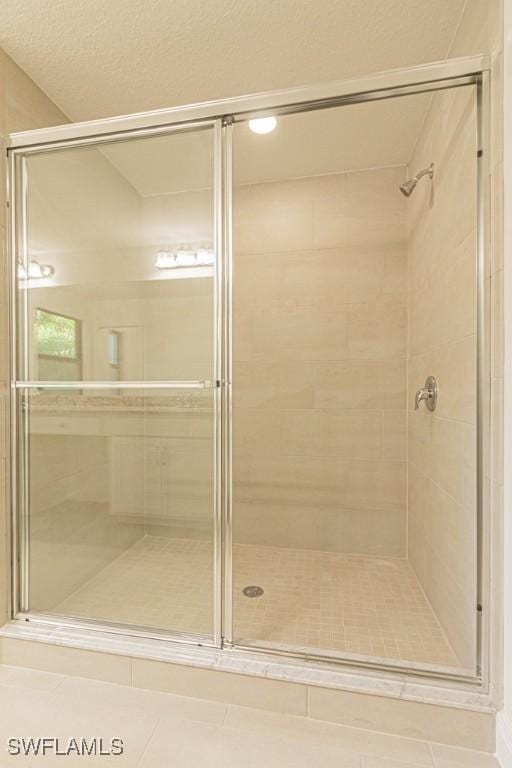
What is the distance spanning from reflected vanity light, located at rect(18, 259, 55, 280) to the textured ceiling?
80 centimetres

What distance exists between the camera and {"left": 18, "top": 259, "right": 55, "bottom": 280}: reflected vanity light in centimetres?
160

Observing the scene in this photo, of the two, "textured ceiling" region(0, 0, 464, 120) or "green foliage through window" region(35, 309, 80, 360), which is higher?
"textured ceiling" region(0, 0, 464, 120)

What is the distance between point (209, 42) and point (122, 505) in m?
1.88

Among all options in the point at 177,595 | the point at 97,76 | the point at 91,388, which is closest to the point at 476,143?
the point at 97,76

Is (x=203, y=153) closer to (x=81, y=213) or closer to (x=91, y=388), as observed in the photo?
(x=81, y=213)

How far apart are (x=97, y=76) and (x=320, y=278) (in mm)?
1433

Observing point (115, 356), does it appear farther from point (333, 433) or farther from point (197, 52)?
point (333, 433)

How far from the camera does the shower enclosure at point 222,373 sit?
4.48 ft

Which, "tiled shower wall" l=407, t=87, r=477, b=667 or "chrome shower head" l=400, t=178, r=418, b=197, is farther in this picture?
"chrome shower head" l=400, t=178, r=418, b=197

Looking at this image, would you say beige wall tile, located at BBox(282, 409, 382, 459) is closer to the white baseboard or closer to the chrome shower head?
the chrome shower head

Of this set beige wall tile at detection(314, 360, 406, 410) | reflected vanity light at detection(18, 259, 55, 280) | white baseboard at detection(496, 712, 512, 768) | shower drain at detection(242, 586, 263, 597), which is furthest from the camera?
beige wall tile at detection(314, 360, 406, 410)

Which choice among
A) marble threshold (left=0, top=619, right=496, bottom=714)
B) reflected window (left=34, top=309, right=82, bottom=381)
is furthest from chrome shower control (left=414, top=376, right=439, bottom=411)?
reflected window (left=34, top=309, right=82, bottom=381)

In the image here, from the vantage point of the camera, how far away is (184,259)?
4.95ft

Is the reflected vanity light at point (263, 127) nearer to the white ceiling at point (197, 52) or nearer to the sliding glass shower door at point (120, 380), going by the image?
the white ceiling at point (197, 52)
